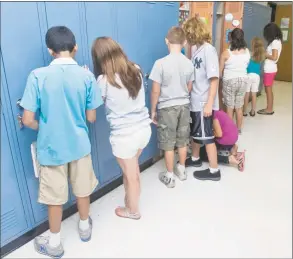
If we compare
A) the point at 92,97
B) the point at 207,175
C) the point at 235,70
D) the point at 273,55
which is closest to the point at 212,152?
the point at 207,175

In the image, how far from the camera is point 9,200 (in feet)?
5.99

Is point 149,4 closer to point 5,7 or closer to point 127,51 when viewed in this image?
point 127,51

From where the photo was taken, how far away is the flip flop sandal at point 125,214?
2240 mm

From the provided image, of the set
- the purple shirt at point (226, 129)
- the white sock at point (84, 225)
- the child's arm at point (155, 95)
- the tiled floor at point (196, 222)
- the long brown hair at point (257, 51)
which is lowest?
the tiled floor at point (196, 222)

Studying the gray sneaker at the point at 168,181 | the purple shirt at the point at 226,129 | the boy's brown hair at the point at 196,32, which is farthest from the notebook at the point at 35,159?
the purple shirt at the point at 226,129

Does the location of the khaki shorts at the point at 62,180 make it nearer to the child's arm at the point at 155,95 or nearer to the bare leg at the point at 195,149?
the child's arm at the point at 155,95

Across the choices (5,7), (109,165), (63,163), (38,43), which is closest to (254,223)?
(109,165)

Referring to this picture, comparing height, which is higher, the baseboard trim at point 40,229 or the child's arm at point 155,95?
the child's arm at point 155,95

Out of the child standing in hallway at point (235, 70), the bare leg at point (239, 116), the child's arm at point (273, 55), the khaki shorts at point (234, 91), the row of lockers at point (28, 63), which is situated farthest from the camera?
the child's arm at point (273, 55)

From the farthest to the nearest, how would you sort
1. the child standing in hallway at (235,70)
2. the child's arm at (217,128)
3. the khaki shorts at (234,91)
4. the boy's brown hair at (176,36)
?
the khaki shorts at (234,91) < the child standing in hallway at (235,70) < the child's arm at (217,128) < the boy's brown hair at (176,36)

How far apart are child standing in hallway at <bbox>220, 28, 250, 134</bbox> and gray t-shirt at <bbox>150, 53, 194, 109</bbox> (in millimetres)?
1285

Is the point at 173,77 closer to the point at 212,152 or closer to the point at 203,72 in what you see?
the point at 203,72

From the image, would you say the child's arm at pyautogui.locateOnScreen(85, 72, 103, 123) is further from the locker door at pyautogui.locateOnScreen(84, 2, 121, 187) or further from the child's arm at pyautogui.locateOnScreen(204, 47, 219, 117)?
the child's arm at pyautogui.locateOnScreen(204, 47, 219, 117)

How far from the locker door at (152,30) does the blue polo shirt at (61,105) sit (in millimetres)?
1082
